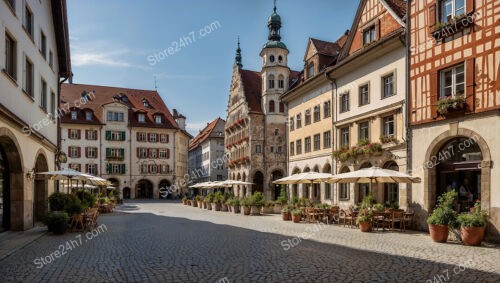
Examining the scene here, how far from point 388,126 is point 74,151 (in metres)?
52.0

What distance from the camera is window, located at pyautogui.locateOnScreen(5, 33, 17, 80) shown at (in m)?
15.2

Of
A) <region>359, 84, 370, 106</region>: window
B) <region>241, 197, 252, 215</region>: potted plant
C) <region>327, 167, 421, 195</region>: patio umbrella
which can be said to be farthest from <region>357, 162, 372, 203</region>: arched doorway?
<region>241, 197, 252, 215</region>: potted plant

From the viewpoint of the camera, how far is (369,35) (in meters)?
24.8

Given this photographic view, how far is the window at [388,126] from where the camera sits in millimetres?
22266

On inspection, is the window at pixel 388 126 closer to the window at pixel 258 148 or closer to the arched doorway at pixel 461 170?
the arched doorway at pixel 461 170

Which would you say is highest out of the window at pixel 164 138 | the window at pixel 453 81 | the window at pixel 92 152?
the window at pixel 453 81

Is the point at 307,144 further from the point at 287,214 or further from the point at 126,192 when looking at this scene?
the point at 126,192

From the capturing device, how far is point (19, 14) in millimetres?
16266

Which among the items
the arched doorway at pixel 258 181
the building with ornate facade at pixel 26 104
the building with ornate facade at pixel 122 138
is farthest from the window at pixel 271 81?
the building with ornate facade at pixel 26 104

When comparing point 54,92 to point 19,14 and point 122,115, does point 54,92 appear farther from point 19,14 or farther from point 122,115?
point 122,115

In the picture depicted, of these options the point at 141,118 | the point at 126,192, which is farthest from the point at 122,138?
the point at 126,192

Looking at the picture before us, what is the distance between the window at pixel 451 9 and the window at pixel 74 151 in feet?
184

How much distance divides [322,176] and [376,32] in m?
8.42

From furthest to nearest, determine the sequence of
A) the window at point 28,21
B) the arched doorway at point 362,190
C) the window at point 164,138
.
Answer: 1. the window at point 164,138
2. the arched doorway at point 362,190
3. the window at point 28,21
